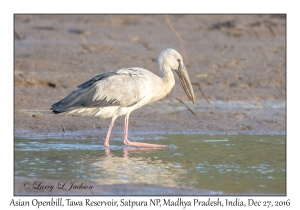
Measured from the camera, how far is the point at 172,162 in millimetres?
7824

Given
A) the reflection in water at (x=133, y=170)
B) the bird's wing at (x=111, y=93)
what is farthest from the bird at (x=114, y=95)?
the reflection in water at (x=133, y=170)

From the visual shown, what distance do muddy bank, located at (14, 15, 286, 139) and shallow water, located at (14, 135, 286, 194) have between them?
853 mm

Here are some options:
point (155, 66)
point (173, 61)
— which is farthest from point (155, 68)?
point (173, 61)

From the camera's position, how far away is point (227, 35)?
18.2 m

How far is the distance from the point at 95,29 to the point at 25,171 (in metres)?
11.3

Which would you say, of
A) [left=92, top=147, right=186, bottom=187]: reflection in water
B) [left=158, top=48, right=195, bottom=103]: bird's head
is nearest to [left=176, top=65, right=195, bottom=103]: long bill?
[left=158, top=48, right=195, bottom=103]: bird's head

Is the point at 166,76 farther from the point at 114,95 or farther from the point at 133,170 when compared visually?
the point at 133,170

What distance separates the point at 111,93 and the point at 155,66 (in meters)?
5.92

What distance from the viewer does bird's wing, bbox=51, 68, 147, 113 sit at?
8656 mm

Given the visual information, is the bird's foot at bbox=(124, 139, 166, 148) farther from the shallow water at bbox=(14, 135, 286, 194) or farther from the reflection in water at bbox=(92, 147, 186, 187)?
the reflection in water at bbox=(92, 147, 186, 187)

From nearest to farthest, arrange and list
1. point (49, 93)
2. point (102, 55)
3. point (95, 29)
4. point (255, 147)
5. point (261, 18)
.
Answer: point (255, 147)
point (49, 93)
point (102, 55)
point (95, 29)
point (261, 18)

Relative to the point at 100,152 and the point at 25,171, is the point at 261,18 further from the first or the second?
the point at 25,171

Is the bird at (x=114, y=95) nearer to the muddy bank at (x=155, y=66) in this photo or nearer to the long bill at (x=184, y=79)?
the long bill at (x=184, y=79)

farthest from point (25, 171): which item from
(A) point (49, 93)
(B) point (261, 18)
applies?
(B) point (261, 18)
